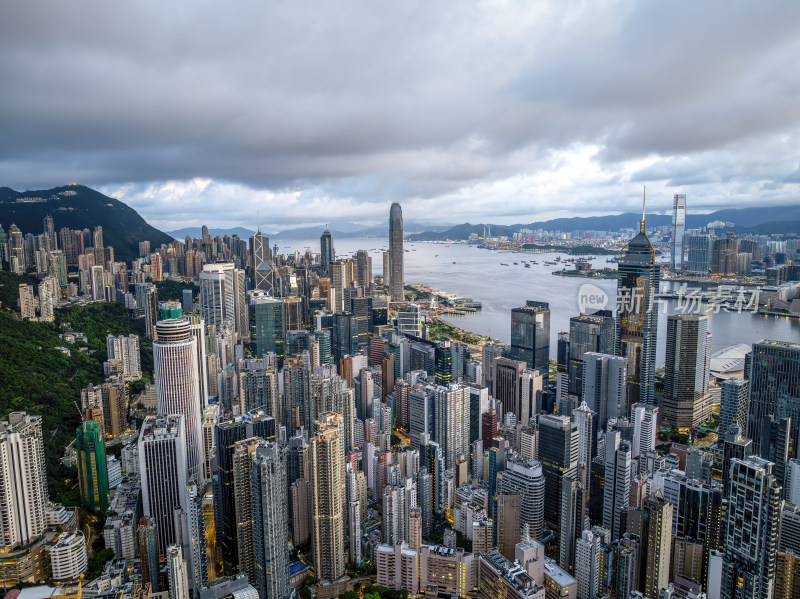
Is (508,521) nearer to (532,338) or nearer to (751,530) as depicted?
(751,530)

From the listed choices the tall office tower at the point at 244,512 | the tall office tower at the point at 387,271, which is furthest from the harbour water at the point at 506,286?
the tall office tower at the point at 244,512

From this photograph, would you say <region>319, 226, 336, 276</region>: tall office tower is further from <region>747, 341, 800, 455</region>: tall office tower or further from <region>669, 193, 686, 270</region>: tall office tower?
<region>747, 341, 800, 455</region>: tall office tower

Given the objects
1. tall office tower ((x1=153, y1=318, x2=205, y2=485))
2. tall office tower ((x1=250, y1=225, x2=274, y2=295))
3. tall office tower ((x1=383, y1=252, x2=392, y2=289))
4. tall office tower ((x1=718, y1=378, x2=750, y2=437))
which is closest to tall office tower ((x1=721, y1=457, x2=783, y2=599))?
tall office tower ((x1=718, y1=378, x2=750, y2=437))

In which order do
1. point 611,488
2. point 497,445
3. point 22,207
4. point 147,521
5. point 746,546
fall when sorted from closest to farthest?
1. point 746,546
2. point 147,521
3. point 611,488
4. point 497,445
5. point 22,207

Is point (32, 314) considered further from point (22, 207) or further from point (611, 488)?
point (611, 488)

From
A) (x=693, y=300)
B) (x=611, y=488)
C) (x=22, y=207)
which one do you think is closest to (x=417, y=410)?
(x=611, y=488)

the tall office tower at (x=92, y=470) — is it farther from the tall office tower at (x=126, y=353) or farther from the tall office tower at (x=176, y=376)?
the tall office tower at (x=126, y=353)
